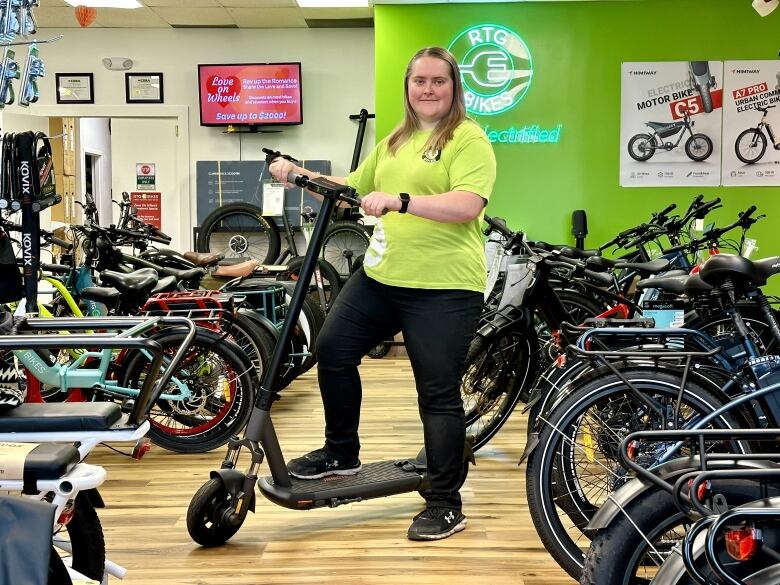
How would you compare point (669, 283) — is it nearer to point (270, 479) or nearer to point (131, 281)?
point (270, 479)

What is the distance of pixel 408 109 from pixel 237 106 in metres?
6.34

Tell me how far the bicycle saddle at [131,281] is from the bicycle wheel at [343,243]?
3.59m

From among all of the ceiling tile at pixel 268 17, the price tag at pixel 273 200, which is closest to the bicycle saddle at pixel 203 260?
the price tag at pixel 273 200

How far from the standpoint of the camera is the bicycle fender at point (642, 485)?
1.58 metres

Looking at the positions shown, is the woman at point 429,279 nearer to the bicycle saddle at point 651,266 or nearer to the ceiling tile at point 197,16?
the bicycle saddle at point 651,266

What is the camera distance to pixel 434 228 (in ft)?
9.30

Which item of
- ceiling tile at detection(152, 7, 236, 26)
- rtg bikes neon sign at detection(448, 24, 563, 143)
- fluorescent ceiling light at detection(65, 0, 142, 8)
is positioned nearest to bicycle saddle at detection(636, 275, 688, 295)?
rtg bikes neon sign at detection(448, 24, 563, 143)

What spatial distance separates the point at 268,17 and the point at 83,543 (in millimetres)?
7235

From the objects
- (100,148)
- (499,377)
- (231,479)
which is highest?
(100,148)

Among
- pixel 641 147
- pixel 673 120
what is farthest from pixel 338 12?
pixel 673 120

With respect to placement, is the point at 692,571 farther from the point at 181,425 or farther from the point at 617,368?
the point at 181,425

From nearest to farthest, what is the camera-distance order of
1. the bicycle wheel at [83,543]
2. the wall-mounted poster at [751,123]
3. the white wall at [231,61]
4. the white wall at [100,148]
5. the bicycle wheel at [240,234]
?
the bicycle wheel at [83,543], the wall-mounted poster at [751,123], the bicycle wheel at [240,234], the white wall at [231,61], the white wall at [100,148]

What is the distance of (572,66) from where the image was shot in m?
7.08

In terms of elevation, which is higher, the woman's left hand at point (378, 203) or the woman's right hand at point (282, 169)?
the woman's right hand at point (282, 169)
